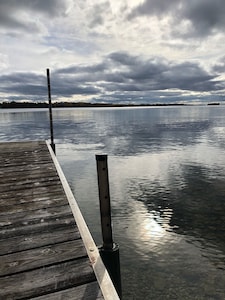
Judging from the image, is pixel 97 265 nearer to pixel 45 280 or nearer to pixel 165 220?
pixel 45 280

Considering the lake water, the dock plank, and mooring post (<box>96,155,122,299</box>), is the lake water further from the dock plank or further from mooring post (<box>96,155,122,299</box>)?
the dock plank

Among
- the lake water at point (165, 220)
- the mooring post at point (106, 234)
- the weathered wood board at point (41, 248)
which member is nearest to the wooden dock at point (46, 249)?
the weathered wood board at point (41, 248)

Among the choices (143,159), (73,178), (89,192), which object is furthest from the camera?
(143,159)

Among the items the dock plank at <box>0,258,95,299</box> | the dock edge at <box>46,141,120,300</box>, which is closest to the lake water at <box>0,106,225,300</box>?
the dock edge at <box>46,141,120,300</box>

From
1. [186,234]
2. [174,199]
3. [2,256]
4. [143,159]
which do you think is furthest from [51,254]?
[143,159]

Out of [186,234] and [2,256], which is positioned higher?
[2,256]

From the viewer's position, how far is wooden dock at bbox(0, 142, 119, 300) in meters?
3.11

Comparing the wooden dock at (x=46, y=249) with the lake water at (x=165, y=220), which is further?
the lake water at (x=165, y=220)

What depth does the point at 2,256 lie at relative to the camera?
12.4ft

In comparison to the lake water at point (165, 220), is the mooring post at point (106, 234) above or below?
above

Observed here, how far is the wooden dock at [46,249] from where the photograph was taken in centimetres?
311

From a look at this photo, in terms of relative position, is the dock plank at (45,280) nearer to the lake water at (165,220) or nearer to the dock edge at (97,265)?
the dock edge at (97,265)

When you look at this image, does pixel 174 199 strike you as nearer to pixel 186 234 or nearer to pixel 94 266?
pixel 186 234

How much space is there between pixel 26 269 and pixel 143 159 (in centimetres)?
1710
